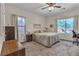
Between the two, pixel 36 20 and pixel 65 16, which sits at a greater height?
pixel 65 16

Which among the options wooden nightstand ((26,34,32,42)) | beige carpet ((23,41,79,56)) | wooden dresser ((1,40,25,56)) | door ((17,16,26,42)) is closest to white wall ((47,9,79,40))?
beige carpet ((23,41,79,56))

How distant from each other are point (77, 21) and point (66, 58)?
5408 millimetres

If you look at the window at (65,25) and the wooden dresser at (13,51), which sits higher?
the window at (65,25)

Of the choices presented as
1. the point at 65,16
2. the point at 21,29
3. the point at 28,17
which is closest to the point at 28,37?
the point at 21,29

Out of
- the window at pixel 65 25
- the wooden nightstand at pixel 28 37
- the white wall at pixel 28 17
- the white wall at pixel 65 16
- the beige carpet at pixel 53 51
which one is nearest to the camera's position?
the beige carpet at pixel 53 51

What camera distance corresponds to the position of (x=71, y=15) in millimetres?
5906

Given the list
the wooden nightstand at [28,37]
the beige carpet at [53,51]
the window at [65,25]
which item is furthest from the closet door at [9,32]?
the window at [65,25]

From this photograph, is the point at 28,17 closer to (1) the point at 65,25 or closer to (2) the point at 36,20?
(2) the point at 36,20

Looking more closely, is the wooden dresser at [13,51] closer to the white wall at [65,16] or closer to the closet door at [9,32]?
the closet door at [9,32]

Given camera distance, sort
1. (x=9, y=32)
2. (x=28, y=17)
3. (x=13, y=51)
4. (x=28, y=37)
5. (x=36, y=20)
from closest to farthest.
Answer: (x=13, y=51) → (x=9, y=32) → (x=28, y=37) → (x=28, y=17) → (x=36, y=20)

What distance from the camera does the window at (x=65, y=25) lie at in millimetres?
6161

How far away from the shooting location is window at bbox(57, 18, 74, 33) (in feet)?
20.2

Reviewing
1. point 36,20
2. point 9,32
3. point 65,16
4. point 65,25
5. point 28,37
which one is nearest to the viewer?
point 9,32

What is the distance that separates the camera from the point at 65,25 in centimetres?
655
